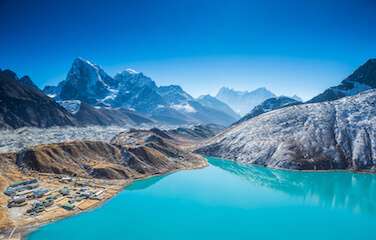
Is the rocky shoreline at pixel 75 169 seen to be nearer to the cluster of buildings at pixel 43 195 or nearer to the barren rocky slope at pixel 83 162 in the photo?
the barren rocky slope at pixel 83 162

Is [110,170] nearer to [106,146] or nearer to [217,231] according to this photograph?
[106,146]

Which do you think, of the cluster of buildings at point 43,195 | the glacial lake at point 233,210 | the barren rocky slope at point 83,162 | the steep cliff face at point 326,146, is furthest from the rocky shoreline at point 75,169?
the steep cliff face at point 326,146

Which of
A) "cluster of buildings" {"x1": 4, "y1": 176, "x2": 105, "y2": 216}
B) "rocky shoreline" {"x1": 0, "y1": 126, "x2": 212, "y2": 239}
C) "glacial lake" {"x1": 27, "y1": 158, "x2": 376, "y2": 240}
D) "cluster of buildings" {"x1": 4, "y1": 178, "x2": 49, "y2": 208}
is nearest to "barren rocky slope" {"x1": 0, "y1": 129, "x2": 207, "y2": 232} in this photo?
"rocky shoreline" {"x1": 0, "y1": 126, "x2": 212, "y2": 239}

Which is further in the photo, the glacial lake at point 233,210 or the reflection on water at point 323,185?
the reflection on water at point 323,185

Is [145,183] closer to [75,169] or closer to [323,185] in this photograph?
[75,169]

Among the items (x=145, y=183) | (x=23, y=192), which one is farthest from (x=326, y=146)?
(x=23, y=192)

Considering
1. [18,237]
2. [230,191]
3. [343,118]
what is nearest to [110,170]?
[230,191]
